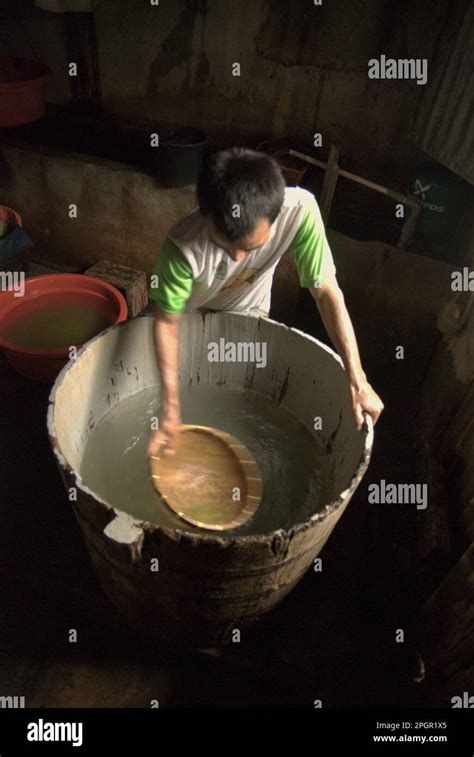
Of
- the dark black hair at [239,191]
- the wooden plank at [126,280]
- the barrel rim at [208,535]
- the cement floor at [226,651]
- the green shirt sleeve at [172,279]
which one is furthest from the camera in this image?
the wooden plank at [126,280]

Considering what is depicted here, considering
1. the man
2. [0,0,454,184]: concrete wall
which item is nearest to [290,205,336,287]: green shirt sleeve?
the man

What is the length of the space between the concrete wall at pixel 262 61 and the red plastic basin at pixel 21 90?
1.19 feet

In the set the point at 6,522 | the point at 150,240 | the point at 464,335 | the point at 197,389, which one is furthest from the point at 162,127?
the point at 6,522

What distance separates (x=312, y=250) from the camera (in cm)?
236

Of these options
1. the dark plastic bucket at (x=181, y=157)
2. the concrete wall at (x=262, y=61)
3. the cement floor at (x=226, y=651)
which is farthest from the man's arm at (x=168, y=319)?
the concrete wall at (x=262, y=61)

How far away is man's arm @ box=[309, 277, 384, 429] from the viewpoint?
7.54ft

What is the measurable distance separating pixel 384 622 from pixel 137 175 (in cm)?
390

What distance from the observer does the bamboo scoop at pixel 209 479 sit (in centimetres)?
237

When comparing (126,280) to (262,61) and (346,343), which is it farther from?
(262,61)

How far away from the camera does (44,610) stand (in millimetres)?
2699

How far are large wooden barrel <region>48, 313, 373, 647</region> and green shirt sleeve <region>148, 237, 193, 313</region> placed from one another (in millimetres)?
504

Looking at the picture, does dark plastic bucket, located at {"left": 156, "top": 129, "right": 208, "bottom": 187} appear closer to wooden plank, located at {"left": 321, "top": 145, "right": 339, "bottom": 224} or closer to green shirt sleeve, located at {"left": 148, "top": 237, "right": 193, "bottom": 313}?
wooden plank, located at {"left": 321, "top": 145, "right": 339, "bottom": 224}

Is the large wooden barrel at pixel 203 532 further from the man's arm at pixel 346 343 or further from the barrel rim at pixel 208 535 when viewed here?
the man's arm at pixel 346 343

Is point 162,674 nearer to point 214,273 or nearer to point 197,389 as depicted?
point 197,389
